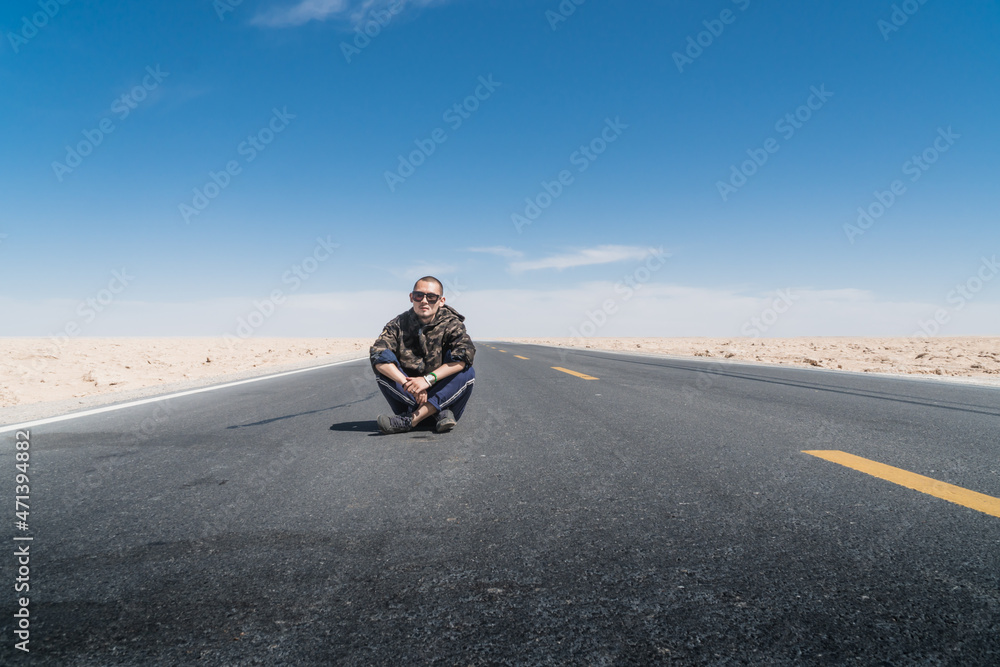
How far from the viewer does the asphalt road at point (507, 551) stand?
144 cm

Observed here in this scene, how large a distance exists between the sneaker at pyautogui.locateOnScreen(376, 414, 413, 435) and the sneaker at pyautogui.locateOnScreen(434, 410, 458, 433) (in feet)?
0.88

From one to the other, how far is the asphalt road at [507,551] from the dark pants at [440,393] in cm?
45

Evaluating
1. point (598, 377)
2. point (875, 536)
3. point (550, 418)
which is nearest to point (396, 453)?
point (550, 418)

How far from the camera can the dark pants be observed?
4707 mm

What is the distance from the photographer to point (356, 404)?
6.84m

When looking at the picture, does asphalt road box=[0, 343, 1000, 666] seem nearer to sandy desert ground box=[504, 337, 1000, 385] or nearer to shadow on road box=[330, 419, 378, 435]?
shadow on road box=[330, 419, 378, 435]

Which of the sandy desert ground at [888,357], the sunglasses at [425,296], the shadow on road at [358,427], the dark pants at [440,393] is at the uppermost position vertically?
the sunglasses at [425,296]

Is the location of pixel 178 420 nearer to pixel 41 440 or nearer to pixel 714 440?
pixel 41 440

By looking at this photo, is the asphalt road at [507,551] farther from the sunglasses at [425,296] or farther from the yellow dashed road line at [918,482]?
the sunglasses at [425,296]

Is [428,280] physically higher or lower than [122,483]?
higher

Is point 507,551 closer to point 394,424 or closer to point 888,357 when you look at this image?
point 394,424

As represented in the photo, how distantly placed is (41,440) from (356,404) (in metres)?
3.16

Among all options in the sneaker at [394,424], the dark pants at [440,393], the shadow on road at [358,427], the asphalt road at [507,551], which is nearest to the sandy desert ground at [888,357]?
the asphalt road at [507,551]

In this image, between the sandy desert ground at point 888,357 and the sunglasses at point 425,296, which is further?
the sandy desert ground at point 888,357
